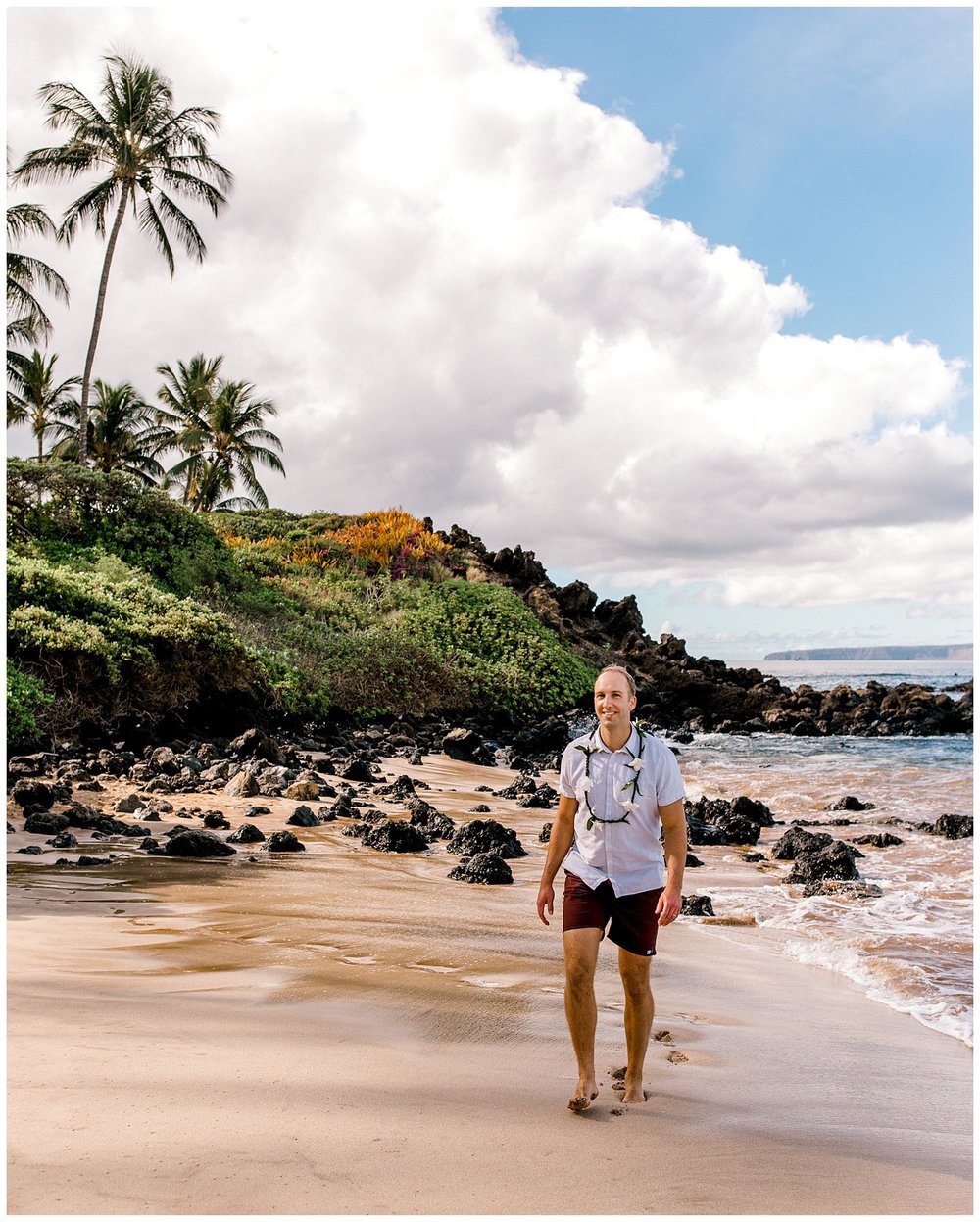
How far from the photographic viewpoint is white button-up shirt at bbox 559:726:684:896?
3707 millimetres

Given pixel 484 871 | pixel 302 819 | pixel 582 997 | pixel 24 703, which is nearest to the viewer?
pixel 582 997

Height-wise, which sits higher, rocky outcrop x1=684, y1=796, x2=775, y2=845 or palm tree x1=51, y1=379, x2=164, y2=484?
palm tree x1=51, y1=379, x2=164, y2=484

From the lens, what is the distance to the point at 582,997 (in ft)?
11.7

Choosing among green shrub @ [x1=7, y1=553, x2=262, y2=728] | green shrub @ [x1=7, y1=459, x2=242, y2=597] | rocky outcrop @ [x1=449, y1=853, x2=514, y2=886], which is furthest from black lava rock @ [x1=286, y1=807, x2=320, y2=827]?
green shrub @ [x1=7, y1=459, x2=242, y2=597]

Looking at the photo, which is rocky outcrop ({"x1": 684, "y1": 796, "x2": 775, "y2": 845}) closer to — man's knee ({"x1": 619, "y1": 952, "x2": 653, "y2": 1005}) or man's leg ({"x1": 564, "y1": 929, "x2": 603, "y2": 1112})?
man's knee ({"x1": 619, "y1": 952, "x2": 653, "y2": 1005})

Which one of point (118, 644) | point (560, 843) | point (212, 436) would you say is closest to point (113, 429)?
point (212, 436)

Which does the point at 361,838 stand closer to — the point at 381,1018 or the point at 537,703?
the point at 381,1018

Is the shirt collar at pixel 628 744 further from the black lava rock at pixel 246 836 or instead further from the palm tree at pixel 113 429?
Result: the palm tree at pixel 113 429

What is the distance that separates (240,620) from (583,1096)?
18.9m

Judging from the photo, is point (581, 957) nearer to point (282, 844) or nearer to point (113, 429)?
point (282, 844)

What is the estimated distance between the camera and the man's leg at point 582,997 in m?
3.47

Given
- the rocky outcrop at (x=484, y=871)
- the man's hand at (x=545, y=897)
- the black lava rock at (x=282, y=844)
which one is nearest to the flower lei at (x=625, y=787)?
the man's hand at (x=545, y=897)

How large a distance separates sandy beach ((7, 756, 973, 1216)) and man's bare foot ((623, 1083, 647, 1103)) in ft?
0.19

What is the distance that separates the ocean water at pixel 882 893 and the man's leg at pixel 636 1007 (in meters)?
2.22
